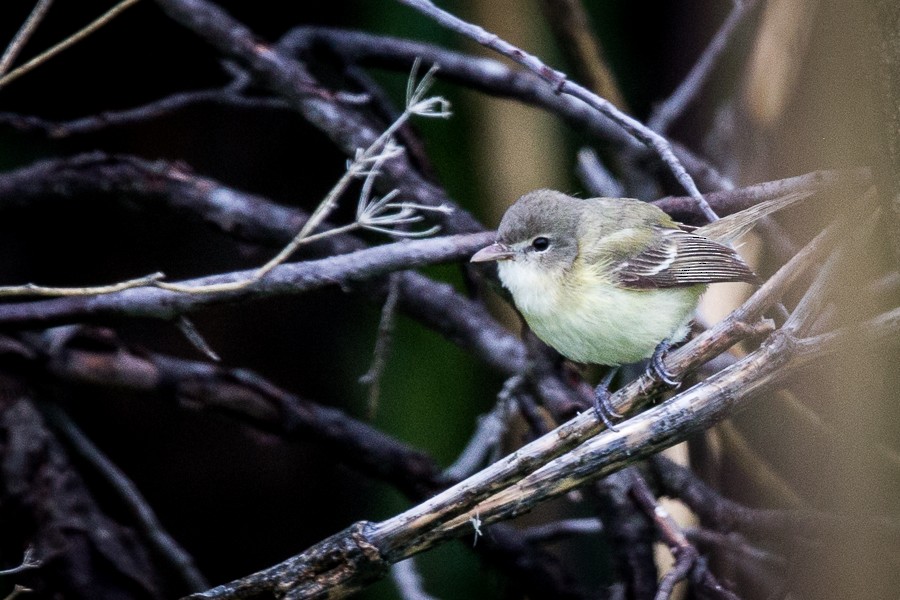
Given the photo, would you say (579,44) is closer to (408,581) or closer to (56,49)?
(56,49)

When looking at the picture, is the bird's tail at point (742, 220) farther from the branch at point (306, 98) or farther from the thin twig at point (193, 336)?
the thin twig at point (193, 336)

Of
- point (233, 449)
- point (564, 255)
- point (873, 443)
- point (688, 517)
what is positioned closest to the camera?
point (873, 443)

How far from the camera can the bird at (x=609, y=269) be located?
212cm

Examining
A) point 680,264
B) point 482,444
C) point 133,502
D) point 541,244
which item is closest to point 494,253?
point 541,244

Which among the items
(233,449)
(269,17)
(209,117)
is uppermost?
(269,17)

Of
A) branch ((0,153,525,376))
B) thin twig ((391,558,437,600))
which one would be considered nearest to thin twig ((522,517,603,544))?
thin twig ((391,558,437,600))

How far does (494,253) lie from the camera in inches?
87.0

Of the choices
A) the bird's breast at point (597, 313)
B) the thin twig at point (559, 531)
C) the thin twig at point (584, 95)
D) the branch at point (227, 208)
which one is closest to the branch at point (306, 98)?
the branch at point (227, 208)

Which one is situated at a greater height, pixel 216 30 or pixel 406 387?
pixel 216 30

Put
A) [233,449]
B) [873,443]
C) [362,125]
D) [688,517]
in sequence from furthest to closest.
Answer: [233,449] < [688,517] < [362,125] < [873,443]

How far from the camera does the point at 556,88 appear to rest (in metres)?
1.99

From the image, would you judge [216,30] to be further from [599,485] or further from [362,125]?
[599,485]

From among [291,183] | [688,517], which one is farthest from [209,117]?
[688,517]

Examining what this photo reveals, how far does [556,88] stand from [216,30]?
1.32 metres
